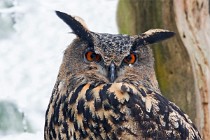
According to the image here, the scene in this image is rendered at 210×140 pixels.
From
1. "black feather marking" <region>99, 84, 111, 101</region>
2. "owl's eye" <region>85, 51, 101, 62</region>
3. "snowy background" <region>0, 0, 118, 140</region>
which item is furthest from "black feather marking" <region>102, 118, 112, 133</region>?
"snowy background" <region>0, 0, 118, 140</region>

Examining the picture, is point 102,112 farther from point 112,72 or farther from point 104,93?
point 112,72

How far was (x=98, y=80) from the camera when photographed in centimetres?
310

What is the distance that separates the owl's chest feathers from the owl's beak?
39 millimetres

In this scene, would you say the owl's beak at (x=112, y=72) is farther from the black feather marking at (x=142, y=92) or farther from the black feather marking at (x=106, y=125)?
the black feather marking at (x=106, y=125)

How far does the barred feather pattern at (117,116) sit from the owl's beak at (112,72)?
4cm

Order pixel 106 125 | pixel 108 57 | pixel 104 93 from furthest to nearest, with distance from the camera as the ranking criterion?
pixel 108 57
pixel 104 93
pixel 106 125

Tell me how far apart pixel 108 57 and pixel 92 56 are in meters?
0.08

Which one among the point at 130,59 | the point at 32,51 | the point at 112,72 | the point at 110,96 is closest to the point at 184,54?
the point at 130,59

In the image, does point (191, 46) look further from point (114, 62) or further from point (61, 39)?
point (61, 39)

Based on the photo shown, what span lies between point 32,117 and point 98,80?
8.71ft

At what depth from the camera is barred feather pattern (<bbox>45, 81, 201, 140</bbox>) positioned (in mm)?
2869

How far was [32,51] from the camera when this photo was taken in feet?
19.9

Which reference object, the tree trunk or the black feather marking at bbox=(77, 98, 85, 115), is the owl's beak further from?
the tree trunk

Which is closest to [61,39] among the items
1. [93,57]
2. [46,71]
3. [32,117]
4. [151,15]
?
[46,71]
